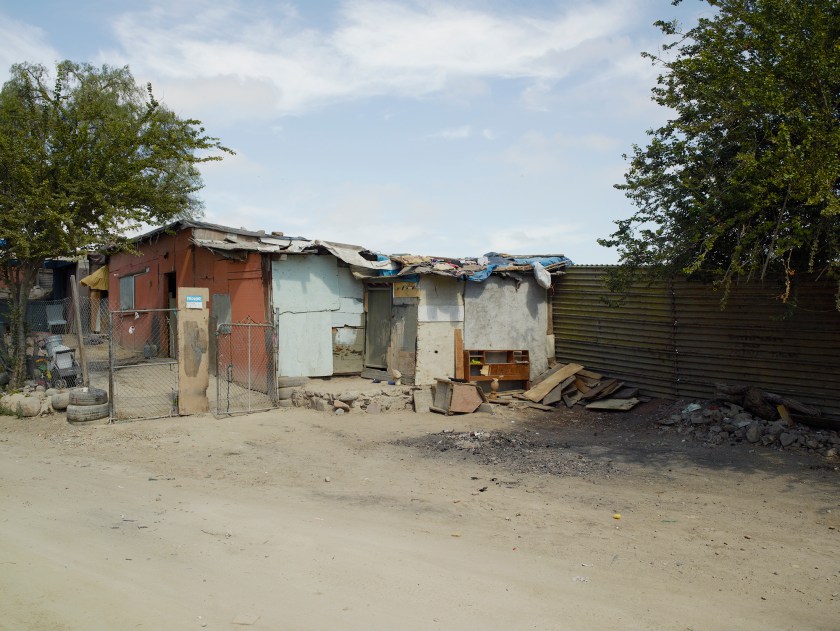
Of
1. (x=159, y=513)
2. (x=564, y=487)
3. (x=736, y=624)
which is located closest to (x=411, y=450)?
(x=564, y=487)

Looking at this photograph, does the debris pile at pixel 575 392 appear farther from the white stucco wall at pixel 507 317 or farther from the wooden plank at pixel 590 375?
the white stucco wall at pixel 507 317

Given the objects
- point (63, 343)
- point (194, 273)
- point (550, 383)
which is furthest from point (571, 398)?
point (63, 343)

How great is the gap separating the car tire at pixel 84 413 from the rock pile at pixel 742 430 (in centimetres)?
1018

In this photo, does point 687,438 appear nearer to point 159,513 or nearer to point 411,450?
point 411,450

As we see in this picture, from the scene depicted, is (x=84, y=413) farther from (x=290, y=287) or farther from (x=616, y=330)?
(x=616, y=330)

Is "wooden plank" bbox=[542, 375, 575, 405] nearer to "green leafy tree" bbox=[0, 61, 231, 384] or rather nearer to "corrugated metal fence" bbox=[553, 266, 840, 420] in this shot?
"corrugated metal fence" bbox=[553, 266, 840, 420]

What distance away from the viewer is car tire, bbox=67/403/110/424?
11.1 m

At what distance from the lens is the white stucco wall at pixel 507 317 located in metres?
14.7

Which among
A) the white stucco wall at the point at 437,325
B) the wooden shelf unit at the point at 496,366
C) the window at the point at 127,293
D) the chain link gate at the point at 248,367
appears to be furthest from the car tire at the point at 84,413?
the window at the point at 127,293

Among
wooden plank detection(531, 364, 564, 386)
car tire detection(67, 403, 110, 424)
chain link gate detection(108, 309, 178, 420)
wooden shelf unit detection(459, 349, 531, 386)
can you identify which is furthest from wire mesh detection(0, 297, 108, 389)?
wooden plank detection(531, 364, 564, 386)

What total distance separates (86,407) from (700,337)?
1153 cm

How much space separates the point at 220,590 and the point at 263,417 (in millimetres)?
8153

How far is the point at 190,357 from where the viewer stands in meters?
11.8

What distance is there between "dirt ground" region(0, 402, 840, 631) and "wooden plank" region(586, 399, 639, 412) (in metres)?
1.88
